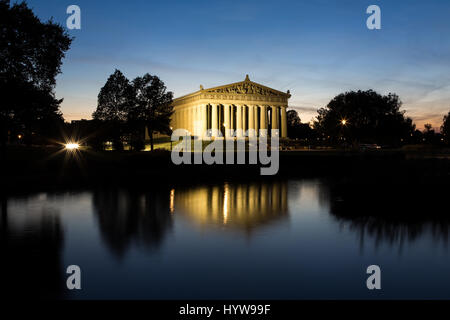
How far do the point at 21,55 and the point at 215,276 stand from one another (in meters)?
27.4

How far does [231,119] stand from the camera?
99.0 m

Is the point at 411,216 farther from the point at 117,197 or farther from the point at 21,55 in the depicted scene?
the point at 21,55

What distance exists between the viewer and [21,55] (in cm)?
2808

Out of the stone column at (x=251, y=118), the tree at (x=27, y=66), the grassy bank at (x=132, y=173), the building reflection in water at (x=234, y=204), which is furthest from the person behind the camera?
the stone column at (x=251, y=118)

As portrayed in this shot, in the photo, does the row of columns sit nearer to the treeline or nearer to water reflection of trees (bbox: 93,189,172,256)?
the treeline

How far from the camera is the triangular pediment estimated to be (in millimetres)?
94125

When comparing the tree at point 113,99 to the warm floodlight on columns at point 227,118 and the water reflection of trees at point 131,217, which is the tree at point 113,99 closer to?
the warm floodlight on columns at point 227,118

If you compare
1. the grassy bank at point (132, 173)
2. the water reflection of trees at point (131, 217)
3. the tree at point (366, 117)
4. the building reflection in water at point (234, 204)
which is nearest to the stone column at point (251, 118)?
the tree at point (366, 117)

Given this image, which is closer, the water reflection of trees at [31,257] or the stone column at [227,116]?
the water reflection of trees at [31,257]

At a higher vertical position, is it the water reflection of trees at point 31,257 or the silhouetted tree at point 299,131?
the silhouetted tree at point 299,131

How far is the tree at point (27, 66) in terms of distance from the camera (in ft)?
88.9

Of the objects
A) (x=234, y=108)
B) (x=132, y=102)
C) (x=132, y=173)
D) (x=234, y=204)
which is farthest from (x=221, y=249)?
(x=234, y=108)

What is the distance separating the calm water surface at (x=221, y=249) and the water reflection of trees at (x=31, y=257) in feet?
0.08
